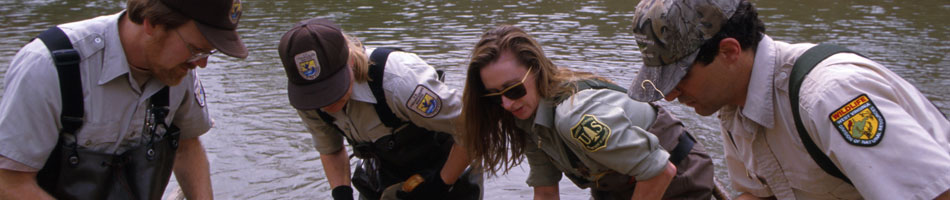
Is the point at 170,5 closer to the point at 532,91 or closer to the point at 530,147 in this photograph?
the point at 532,91

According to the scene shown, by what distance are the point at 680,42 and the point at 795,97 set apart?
0.33 metres

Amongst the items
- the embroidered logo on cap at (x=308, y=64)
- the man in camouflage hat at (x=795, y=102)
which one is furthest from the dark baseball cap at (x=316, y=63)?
the man in camouflage hat at (x=795, y=102)

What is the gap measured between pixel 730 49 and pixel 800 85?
22cm

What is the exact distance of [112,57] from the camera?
267 cm

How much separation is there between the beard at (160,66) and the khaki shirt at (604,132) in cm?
127

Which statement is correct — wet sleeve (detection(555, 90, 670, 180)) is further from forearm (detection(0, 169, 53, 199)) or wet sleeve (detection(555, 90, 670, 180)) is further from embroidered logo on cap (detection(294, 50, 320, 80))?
forearm (detection(0, 169, 53, 199))

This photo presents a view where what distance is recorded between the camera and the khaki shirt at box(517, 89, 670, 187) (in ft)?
8.52

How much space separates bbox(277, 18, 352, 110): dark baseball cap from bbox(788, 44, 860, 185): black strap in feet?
5.39

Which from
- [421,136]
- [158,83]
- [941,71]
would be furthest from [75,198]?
[941,71]

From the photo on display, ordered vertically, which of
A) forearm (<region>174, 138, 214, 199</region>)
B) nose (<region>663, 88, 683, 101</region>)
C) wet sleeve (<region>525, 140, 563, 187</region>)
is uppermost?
nose (<region>663, 88, 683, 101</region>)

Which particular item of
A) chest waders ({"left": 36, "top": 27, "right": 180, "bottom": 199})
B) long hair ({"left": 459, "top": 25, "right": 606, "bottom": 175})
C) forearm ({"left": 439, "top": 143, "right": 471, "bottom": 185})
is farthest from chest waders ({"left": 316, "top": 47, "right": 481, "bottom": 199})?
chest waders ({"left": 36, "top": 27, "right": 180, "bottom": 199})

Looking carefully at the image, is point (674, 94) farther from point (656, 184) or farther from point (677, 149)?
point (677, 149)

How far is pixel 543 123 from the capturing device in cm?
284

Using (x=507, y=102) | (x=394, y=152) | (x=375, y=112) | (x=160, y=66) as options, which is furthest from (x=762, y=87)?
(x=160, y=66)
